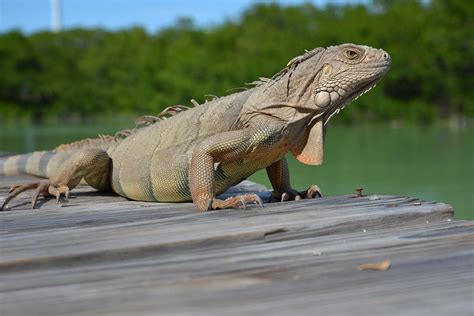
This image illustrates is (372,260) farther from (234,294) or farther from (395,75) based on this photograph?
(395,75)

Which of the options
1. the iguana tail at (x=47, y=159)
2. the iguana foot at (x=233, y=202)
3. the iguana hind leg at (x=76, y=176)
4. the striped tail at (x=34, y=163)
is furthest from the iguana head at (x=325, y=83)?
the striped tail at (x=34, y=163)

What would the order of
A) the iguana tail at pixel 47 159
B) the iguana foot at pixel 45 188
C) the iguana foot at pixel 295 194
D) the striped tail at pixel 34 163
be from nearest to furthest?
the iguana foot at pixel 295 194
the iguana foot at pixel 45 188
the iguana tail at pixel 47 159
the striped tail at pixel 34 163

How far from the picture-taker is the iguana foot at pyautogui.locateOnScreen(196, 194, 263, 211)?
300 centimetres

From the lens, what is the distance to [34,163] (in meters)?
5.14

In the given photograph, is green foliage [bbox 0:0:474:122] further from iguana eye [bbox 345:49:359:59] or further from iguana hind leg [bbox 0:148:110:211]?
iguana eye [bbox 345:49:359:59]

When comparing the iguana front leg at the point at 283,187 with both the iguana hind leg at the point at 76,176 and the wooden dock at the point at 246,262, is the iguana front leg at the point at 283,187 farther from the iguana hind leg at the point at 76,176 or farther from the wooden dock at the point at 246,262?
the iguana hind leg at the point at 76,176

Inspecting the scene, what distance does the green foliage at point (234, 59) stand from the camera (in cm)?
4053

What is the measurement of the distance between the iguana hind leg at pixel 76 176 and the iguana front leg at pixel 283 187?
994mm

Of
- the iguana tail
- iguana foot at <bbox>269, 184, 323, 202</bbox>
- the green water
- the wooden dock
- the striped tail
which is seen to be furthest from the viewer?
the green water

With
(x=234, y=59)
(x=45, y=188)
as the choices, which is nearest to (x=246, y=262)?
(x=45, y=188)

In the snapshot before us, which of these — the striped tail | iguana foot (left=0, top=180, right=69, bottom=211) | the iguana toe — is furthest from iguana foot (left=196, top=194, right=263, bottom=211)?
the striped tail

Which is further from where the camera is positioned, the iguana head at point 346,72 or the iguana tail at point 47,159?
the iguana tail at point 47,159

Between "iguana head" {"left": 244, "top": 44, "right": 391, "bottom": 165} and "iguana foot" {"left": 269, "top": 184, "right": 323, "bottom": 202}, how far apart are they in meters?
0.17

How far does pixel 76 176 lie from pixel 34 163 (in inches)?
54.7
